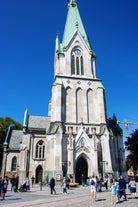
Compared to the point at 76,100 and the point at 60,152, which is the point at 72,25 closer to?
the point at 76,100

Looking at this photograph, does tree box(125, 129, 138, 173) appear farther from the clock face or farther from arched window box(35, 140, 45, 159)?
the clock face

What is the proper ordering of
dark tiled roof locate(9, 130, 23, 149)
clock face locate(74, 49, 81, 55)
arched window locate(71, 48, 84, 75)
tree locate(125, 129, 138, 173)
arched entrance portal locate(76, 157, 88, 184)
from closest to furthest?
tree locate(125, 129, 138, 173) → arched entrance portal locate(76, 157, 88, 184) → arched window locate(71, 48, 84, 75) → dark tiled roof locate(9, 130, 23, 149) → clock face locate(74, 49, 81, 55)

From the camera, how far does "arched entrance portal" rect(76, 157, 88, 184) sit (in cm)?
2992

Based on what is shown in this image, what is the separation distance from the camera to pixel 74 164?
28641 millimetres

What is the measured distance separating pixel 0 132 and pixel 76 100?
25649mm

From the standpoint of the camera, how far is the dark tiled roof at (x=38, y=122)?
37781mm

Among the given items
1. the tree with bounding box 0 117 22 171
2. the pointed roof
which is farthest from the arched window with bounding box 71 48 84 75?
the tree with bounding box 0 117 22 171

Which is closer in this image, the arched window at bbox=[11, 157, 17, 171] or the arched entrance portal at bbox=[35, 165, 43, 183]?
the arched entrance portal at bbox=[35, 165, 43, 183]

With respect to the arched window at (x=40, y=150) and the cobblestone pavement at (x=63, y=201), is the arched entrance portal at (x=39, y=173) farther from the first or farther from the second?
the cobblestone pavement at (x=63, y=201)

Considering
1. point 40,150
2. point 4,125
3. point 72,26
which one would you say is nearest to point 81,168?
point 40,150

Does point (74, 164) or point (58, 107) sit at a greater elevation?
point (58, 107)

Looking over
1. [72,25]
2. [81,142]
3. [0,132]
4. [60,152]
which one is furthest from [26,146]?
[72,25]

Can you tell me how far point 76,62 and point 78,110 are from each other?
12.1 metres

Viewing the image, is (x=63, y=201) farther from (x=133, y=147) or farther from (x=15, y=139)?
(x=15, y=139)
